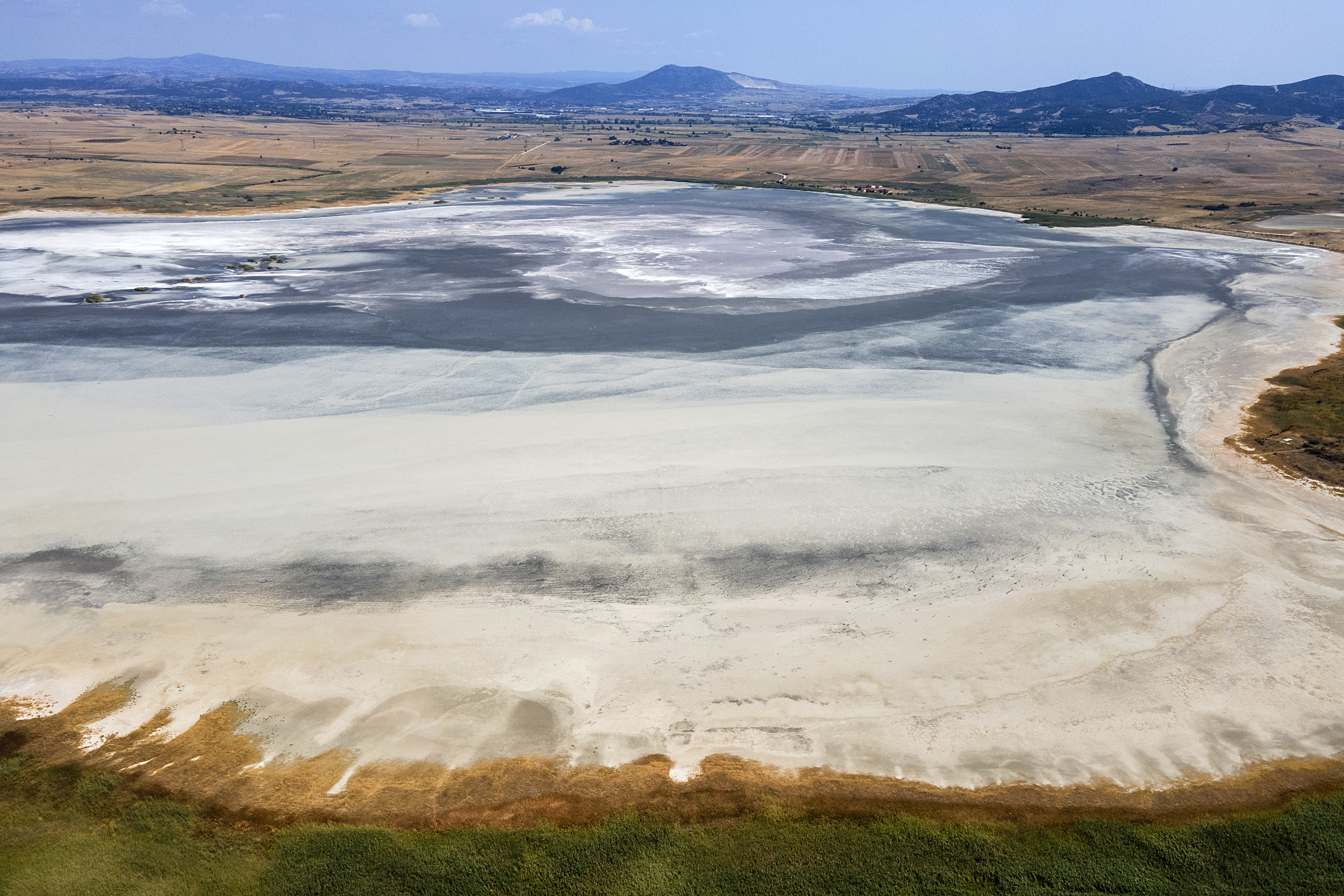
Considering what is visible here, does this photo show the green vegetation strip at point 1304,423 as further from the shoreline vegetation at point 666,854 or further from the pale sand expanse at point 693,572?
the shoreline vegetation at point 666,854

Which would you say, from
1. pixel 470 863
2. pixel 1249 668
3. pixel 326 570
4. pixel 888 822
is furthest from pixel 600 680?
pixel 1249 668

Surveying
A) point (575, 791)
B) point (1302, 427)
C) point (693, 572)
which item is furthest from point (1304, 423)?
point (575, 791)

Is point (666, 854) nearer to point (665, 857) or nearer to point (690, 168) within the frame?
point (665, 857)

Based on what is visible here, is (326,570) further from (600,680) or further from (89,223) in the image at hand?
(89,223)

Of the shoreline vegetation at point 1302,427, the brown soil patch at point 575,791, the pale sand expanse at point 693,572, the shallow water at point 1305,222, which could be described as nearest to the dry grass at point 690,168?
the shallow water at point 1305,222

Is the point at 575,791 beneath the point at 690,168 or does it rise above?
beneath

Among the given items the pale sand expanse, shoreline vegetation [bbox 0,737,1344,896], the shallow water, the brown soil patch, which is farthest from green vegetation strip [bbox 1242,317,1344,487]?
the shallow water
